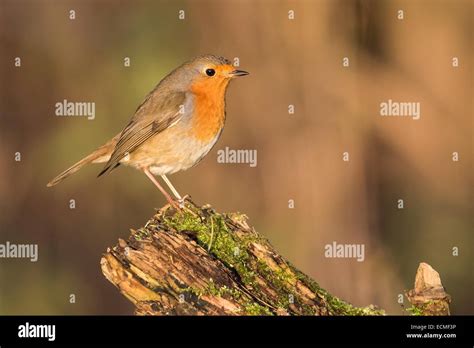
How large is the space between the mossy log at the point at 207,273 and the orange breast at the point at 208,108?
1.04 meters

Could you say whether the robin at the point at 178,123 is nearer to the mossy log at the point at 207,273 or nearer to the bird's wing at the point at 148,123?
the bird's wing at the point at 148,123

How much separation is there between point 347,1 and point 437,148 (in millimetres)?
1973

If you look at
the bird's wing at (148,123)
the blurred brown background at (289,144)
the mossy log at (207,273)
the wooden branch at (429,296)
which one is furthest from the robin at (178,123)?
the blurred brown background at (289,144)

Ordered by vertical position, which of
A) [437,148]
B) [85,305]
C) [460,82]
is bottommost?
[85,305]

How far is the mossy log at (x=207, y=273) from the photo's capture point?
179 inches

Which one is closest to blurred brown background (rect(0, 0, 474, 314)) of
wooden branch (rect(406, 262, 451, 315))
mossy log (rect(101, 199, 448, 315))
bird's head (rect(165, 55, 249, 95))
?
bird's head (rect(165, 55, 249, 95))

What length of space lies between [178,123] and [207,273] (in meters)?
1.86

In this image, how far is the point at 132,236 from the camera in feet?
15.9

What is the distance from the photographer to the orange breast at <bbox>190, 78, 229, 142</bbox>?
6238 mm

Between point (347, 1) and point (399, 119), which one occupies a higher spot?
point (347, 1)

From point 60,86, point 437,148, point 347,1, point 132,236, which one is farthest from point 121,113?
point 132,236

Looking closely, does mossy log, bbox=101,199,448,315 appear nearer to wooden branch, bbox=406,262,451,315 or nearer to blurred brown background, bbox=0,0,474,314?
wooden branch, bbox=406,262,451,315

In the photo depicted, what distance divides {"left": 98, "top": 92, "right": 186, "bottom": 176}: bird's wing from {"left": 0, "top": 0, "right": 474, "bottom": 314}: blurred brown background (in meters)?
2.72

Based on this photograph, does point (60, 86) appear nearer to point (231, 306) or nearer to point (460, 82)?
point (460, 82)
